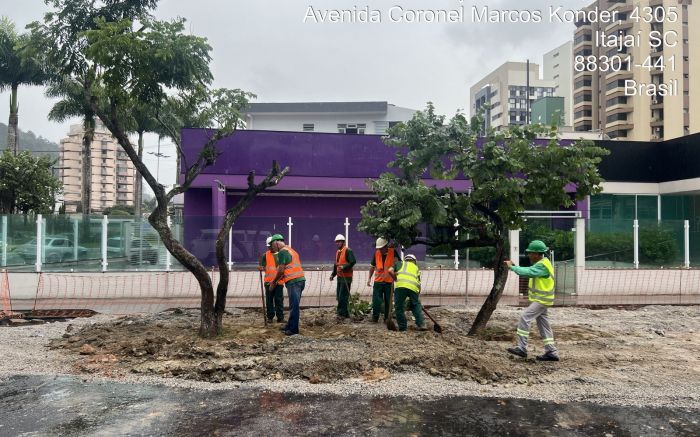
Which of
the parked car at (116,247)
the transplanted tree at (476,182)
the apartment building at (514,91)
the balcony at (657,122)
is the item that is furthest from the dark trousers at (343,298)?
the apartment building at (514,91)

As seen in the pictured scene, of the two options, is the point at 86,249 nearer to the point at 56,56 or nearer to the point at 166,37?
the point at 56,56

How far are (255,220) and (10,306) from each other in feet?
20.2

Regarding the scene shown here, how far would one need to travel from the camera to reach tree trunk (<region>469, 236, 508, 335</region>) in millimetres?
9797

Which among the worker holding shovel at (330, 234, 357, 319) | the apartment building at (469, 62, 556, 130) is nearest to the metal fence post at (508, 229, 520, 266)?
the worker holding shovel at (330, 234, 357, 319)

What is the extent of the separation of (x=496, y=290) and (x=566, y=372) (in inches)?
93.5

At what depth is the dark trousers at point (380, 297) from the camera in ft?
35.4

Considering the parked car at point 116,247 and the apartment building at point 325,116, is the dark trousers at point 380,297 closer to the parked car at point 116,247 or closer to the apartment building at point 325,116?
the parked car at point 116,247

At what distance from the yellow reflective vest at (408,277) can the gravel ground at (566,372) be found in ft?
5.11

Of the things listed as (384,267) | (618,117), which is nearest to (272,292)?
(384,267)

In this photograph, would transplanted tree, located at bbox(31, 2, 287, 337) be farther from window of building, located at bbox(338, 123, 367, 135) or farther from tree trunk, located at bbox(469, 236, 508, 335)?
window of building, located at bbox(338, 123, 367, 135)

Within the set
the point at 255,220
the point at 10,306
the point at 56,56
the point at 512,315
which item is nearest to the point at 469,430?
the point at 512,315

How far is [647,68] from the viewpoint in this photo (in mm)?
72375

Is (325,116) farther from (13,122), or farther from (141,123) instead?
(13,122)

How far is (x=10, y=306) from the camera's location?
44.3 ft
